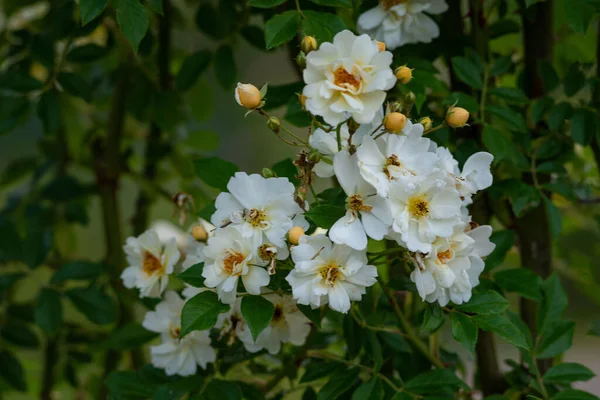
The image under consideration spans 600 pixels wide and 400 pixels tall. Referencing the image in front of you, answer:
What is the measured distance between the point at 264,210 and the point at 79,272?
49 centimetres

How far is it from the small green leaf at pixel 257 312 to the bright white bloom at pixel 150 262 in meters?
0.16

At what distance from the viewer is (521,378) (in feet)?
2.79

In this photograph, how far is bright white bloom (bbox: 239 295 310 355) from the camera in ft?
2.39

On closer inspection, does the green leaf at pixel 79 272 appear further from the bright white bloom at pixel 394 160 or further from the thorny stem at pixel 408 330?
the bright white bloom at pixel 394 160

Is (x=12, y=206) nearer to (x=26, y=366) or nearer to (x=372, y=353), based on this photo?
(x=26, y=366)

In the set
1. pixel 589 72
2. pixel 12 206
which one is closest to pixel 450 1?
pixel 589 72

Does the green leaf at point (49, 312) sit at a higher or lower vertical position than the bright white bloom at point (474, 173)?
lower

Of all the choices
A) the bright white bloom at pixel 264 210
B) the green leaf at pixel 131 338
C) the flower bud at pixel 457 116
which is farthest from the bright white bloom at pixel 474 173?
the green leaf at pixel 131 338

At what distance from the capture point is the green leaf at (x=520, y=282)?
81 centimetres

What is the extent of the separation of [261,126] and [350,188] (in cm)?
177

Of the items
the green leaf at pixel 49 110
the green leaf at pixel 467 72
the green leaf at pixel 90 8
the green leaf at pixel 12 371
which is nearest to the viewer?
the green leaf at pixel 90 8

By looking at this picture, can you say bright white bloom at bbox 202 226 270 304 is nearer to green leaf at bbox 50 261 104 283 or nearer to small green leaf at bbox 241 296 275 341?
small green leaf at bbox 241 296 275 341

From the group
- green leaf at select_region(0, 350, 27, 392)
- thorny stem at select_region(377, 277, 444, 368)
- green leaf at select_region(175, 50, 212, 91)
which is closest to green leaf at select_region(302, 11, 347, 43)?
thorny stem at select_region(377, 277, 444, 368)

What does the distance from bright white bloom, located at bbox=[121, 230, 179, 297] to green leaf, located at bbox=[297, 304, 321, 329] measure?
18 centimetres
